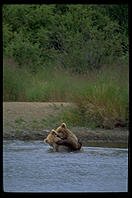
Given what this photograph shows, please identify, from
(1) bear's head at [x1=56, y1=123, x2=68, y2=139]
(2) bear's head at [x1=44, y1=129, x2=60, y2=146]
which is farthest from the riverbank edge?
(2) bear's head at [x1=44, y1=129, x2=60, y2=146]

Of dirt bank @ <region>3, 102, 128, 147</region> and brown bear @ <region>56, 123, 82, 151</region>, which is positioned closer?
brown bear @ <region>56, 123, 82, 151</region>

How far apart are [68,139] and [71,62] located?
628 centimetres

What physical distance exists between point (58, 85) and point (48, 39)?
20.6 feet

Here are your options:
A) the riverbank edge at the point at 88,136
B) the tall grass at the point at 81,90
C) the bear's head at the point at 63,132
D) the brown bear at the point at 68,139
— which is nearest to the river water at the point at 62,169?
the brown bear at the point at 68,139

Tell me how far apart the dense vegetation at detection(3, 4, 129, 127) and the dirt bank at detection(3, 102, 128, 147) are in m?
0.49

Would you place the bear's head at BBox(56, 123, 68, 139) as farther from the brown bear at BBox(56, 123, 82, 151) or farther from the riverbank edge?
the riverbank edge

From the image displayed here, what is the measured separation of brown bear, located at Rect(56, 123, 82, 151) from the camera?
9.91 meters

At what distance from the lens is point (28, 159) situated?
9.14 metres

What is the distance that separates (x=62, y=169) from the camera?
8391 millimetres

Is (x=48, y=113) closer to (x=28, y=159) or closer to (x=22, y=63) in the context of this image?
(x=28, y=159)

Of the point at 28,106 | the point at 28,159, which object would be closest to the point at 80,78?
the point at 28,106


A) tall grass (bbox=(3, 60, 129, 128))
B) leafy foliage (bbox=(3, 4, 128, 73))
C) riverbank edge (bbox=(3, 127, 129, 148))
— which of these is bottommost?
riverbank edge (bbox=(3, 127, 129, 148))

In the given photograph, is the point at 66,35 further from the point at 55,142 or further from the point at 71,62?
the point at 55,142

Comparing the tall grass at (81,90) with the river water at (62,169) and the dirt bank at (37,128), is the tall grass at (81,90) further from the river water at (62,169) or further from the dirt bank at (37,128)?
the river water at (62,169)
